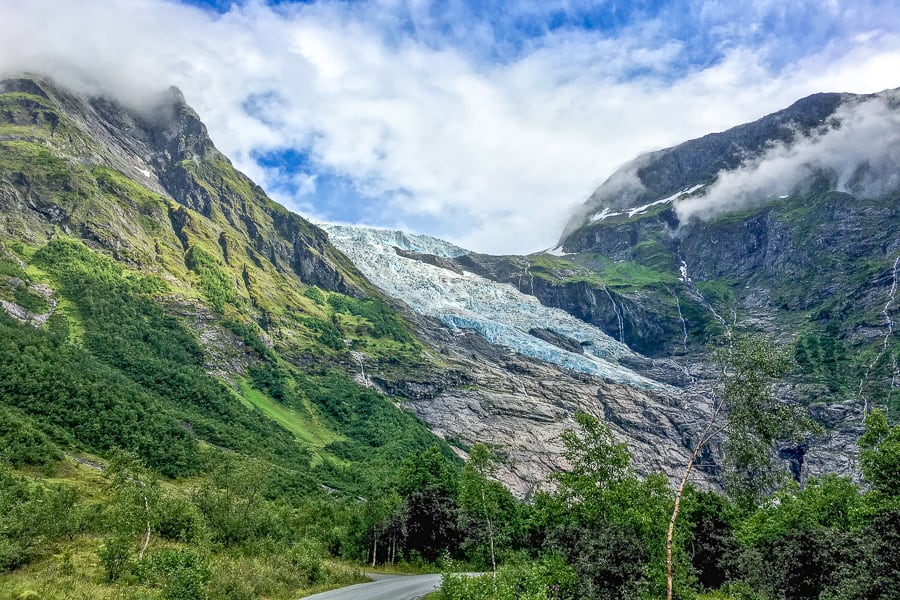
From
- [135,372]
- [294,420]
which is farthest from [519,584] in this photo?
[294,420]

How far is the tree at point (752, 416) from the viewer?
3022cm

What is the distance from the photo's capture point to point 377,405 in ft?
639

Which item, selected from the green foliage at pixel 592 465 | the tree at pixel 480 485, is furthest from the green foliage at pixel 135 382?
the green foliage at pixel 592 465

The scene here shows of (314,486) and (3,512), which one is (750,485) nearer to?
(3,512)

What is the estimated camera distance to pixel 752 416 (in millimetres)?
31016

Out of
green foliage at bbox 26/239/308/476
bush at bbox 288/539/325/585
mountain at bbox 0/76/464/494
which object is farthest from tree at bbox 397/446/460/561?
green foliage at bbox 26/239/308/476

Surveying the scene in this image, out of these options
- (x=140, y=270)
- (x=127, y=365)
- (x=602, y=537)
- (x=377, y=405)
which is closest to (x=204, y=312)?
(x=140, y=270)

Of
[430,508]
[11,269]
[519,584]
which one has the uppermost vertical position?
[11,269]

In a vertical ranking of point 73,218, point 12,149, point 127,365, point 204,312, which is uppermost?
point 12,149

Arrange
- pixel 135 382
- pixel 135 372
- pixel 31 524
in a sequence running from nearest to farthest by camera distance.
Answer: pixel 31 524 < pixel 135 382 < pixel 135 372

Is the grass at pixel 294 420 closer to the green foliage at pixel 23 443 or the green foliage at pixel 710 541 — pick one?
the green foliage at pixel 23 443

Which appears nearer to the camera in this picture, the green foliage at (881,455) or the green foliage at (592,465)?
the green foliage at (592,465)

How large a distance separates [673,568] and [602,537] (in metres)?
4.98

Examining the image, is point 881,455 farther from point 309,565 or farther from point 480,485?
point 309,565
